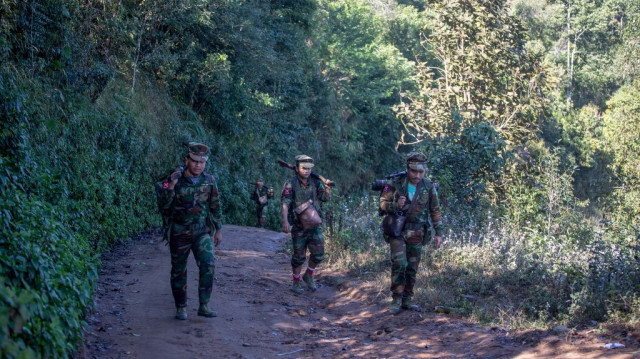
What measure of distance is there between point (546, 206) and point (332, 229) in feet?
15.2

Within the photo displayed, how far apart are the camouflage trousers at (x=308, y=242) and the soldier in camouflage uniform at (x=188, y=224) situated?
2.53 metres

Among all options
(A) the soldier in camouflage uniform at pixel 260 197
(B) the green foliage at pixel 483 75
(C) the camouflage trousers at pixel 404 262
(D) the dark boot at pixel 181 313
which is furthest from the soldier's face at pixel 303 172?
(A) the soldier in camouflage uniform at pixel 260 197

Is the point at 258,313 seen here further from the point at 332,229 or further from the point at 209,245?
the point at 332,229

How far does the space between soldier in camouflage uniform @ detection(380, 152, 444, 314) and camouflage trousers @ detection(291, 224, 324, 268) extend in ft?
5.21

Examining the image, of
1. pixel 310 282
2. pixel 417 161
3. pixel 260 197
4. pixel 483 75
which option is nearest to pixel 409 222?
pixel 417 161

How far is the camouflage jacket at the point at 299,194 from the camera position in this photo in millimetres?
9695

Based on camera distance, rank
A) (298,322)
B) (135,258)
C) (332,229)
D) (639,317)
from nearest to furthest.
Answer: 1. (639,317)
2. (298,322)
3. (135,258)
4. (332,229)

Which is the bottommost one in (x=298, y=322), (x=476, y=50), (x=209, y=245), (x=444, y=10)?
(x=298, y=322)

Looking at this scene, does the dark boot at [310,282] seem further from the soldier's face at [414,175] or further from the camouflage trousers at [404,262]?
the soldier's face at [414,175]

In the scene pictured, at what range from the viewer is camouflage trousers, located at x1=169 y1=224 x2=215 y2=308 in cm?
729

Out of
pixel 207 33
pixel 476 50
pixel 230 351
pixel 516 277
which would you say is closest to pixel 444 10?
pixel 476 50

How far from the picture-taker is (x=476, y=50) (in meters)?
19.4

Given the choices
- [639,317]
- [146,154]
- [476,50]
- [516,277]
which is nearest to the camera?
[639,317]

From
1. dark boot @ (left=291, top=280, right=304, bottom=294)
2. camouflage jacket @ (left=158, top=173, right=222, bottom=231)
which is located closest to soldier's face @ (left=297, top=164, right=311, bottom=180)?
dark boot @ (left=291, top=280, right=304, bottom=294)
